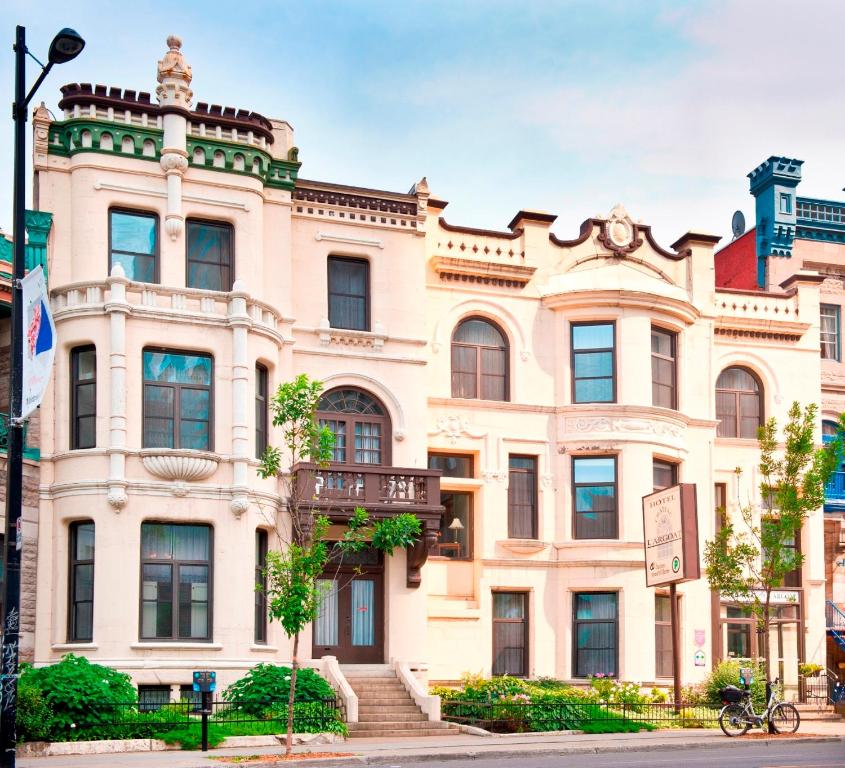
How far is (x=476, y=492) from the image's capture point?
109ft

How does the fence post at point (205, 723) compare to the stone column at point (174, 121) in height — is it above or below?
below

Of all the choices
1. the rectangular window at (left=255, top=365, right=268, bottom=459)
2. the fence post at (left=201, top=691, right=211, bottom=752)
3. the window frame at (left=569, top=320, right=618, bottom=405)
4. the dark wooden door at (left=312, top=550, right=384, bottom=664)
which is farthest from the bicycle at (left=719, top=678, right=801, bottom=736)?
the rectangular window at (left=255, top=365, right=268, bottom=459)

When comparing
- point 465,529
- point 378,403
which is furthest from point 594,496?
point 378,403

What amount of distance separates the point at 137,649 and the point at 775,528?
45.6ft

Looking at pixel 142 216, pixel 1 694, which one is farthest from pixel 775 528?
pixel 1 694

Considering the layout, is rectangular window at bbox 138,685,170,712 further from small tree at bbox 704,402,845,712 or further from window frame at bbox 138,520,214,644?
small tree at bbox 704,402,845,712

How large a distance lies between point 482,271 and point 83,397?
34.9ft

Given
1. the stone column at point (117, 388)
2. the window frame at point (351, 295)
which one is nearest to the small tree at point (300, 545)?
the stone column at point (117, 388)

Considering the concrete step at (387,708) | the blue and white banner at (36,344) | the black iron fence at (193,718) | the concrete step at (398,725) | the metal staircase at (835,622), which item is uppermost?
the blue and white banner at (36,344)

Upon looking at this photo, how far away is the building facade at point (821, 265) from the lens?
38188 millimetres

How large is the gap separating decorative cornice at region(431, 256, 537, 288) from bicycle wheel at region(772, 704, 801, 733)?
40.5 feet

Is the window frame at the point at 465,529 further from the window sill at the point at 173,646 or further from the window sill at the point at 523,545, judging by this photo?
the window sill at the point at 173,646

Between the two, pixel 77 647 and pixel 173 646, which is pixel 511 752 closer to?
pixel 173 646

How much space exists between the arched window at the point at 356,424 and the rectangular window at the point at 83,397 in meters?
5.34
